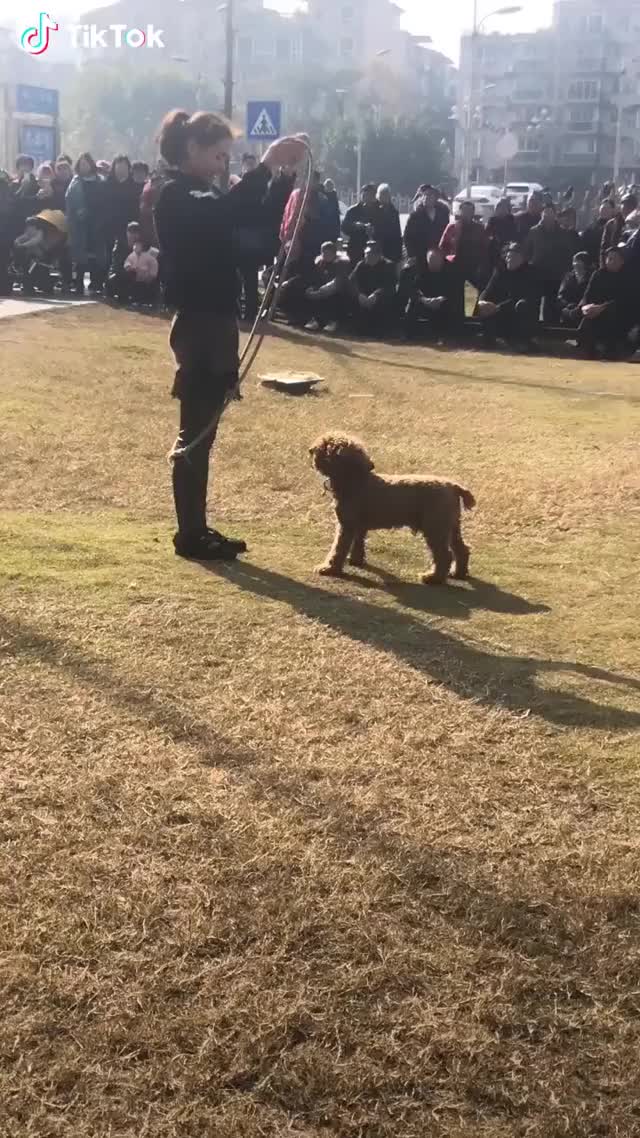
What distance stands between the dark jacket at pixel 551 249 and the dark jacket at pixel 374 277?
5.92 ft

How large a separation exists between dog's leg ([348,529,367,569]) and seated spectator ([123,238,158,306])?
11.2 m

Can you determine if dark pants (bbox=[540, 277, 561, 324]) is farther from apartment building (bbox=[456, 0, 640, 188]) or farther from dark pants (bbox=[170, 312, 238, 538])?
apartment building (bbox=[456, 0, 640, 188])

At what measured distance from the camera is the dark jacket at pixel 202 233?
5062 millimetres

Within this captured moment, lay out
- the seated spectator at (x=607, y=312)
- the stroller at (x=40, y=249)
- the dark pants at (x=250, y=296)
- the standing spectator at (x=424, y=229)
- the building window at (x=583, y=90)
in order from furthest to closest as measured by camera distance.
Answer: the building window at (x=583, y=90), the stroller at (x=40, y=249), the standing spectator at (x=424, y=229), the dark pants at (x=250, y=296), the seated spectator at (x=607, y=312)

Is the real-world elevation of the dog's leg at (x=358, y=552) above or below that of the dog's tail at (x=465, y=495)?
below

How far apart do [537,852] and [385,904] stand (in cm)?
51

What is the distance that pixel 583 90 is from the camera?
91.9m

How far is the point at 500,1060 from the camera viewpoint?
2359mm

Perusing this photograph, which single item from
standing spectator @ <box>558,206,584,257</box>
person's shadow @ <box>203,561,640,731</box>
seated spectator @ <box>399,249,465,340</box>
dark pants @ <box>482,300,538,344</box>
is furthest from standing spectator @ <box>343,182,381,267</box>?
person's shadow @ <box>203,561,640,731</box>

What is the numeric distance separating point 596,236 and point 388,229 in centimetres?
292

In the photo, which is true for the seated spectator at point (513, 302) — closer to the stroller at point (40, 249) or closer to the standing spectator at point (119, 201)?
the standing spectator at point (119, 201)

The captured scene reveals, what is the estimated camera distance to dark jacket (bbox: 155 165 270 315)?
16.6 ft

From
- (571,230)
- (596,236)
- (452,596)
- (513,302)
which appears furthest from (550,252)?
(452,596)

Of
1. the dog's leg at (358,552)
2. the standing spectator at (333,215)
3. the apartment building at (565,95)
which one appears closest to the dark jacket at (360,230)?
the standing spectator at (333,215)
